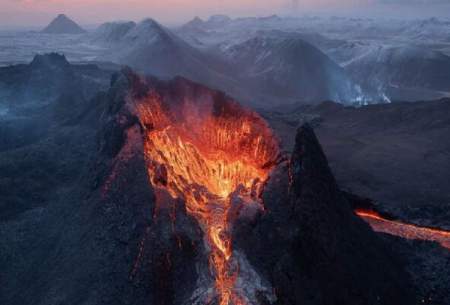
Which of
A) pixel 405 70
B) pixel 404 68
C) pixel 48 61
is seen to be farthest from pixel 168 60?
pixel 404 68

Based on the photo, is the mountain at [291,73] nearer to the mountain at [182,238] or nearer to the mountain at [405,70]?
the mountain at [405,70]

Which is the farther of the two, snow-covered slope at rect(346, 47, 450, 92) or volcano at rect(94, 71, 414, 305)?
snow-covered slope at rect(346, 47, 450, 92)

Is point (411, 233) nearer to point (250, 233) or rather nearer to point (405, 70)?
point (250, 233)

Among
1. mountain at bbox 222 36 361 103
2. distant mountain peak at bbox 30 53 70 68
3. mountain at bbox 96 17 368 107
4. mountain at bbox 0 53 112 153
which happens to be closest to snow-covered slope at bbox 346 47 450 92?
mountain at bbox 222 36 361 103

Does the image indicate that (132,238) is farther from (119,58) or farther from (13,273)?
(119,58)

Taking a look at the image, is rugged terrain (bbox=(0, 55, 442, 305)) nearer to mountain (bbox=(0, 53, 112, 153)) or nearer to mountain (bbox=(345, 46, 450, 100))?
mountain (bbox=(0, 53, 112, 153))

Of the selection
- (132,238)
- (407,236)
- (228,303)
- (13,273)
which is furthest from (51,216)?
(407,236)
